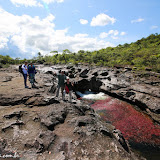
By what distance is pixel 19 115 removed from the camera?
6617 mm

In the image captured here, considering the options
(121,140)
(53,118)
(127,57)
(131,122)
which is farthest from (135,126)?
(127,57)

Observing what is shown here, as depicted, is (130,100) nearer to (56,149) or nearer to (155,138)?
(155,138)

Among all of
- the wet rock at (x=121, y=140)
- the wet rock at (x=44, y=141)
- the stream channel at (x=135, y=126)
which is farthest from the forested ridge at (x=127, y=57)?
the wet rock at (x=44, y=141)

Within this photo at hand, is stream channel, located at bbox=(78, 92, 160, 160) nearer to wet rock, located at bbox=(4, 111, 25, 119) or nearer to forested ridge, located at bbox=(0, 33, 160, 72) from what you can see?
wet rock, located at bbox=(4, 111, 25, 119)

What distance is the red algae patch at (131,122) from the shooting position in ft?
28.4

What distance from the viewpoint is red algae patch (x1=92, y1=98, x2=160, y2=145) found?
865 cm

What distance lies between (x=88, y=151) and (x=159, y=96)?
12.4 m

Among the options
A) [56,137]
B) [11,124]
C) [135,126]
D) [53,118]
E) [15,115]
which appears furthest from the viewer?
[135,126]

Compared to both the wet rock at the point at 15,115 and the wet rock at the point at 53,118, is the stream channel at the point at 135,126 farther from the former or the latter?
the wet rock at the point at 15,115

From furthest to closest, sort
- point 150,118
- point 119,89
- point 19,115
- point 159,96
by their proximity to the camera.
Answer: point 119,89
point 159,96
point 150,118
point 19,115

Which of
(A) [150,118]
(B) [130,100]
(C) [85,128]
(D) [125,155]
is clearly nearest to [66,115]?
(C) [85,128]

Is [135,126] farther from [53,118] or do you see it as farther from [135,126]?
[53,118]

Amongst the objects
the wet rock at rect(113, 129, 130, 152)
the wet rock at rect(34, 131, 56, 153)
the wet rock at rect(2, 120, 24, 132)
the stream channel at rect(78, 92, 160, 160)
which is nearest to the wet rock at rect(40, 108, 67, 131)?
the wet rock at rect(34, 131, 56, 153)

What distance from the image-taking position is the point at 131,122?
10867mm
